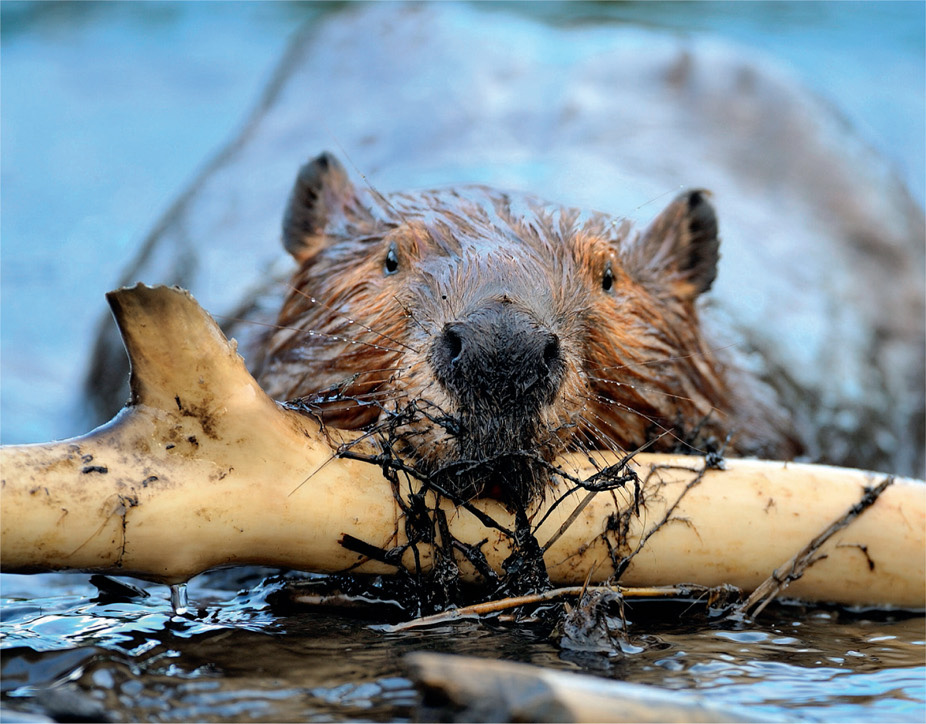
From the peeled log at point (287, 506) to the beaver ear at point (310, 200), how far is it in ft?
4.27

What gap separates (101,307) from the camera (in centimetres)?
670

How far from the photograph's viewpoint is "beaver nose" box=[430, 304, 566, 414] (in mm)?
2385

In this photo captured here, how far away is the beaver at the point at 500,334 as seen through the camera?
96.3 inches

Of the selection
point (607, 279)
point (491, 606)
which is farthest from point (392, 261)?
point (491, 606)

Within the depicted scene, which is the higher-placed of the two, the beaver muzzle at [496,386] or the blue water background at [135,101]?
the blue water background at [135,101]

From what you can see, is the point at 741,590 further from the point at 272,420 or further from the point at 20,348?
the point at 20,348

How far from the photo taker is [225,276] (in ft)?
16.1

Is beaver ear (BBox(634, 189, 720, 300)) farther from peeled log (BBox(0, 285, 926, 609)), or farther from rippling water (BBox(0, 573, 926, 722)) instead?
rippling water (BBox(0, 573, 926, 722))

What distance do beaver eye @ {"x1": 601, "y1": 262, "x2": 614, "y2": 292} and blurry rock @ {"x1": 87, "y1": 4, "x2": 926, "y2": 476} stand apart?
1.16 m

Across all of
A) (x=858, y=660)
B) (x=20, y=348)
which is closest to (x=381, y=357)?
(x=858, y=660)

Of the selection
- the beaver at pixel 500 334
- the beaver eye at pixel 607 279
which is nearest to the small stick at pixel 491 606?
the beaver at pixel 500 334

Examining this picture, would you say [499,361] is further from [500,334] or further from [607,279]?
[607,279]

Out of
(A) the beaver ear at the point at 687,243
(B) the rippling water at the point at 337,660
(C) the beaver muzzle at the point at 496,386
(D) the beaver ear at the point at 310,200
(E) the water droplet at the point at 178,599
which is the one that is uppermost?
(D) the beaver ear at the point at 310,200

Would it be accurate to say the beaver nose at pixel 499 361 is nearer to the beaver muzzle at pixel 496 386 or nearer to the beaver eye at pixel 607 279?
the beaver muzzle at pixel 496 386
